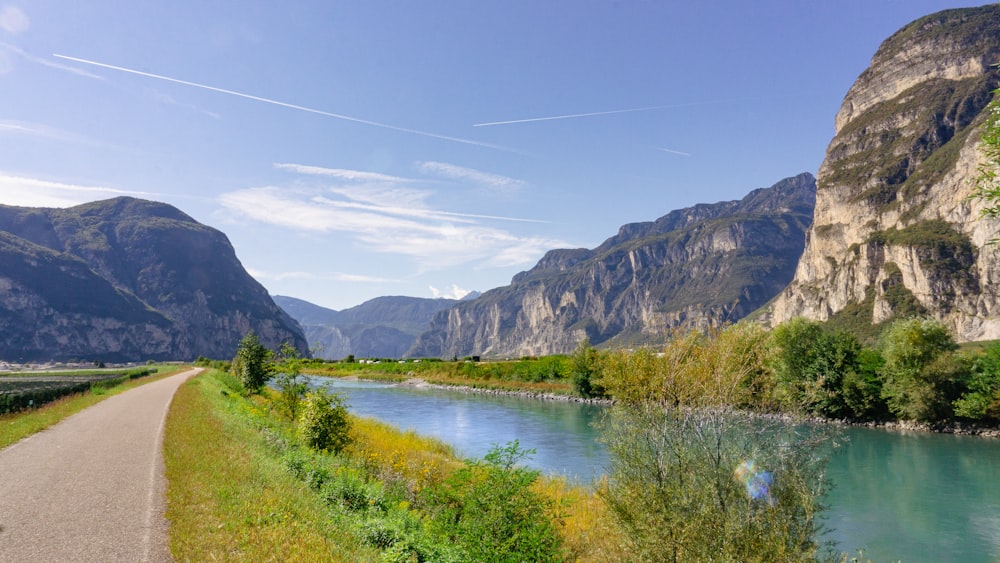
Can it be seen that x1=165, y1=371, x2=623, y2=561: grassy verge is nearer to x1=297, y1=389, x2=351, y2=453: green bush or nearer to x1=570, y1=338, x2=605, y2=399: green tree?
x1=297, y1=389, x2=351, y2=453: green bush

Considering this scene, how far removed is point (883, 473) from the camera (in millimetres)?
29422

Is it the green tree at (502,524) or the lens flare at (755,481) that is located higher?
the lens flare at (755,481)

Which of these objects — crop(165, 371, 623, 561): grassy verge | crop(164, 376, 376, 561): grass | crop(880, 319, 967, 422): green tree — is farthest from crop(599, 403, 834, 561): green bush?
crop(880, 319, 967, 422): green tree

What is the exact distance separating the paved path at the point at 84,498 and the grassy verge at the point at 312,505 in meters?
0.51

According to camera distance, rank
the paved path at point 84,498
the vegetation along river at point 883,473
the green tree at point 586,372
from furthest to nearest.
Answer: the green tree at point 586,372 < the vegetation along river at point 883,473 < the paved path at point 84,498

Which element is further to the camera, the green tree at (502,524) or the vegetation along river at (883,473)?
the vegetation along river at (883,473)

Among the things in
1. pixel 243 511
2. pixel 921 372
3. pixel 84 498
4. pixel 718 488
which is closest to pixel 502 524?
pixel 718 488

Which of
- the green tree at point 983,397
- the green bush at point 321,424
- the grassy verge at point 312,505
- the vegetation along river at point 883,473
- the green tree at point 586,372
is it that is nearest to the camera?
the grassy verge at point 312,505

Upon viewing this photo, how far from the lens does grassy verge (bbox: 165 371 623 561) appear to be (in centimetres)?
992

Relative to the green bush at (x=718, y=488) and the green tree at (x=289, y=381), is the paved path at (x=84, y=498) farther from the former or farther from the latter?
the green bush at (x=718, y=488)

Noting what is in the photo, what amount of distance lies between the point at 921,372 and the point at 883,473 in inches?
684

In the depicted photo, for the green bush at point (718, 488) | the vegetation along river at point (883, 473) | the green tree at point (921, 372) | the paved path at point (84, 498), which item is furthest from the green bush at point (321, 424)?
the green tree at point (921, 372)

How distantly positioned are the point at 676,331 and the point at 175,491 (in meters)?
14.3

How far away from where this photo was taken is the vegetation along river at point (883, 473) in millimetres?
19109
